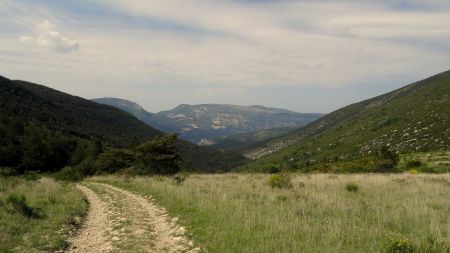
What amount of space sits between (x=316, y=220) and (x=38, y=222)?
312 inches

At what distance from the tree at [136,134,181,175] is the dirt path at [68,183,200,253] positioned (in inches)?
874

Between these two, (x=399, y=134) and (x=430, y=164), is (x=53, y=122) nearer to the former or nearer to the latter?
(x=399, y=134)

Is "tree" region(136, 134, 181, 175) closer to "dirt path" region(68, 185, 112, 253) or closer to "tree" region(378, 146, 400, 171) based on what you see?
"tree" region(378, 146, 400, 171)

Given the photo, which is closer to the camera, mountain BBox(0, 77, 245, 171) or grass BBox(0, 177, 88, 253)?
grass BBox(0, 177, 88, 253)

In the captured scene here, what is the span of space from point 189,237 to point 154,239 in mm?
916

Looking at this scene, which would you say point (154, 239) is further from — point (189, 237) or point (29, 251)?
point (29, 251)

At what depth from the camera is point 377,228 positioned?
31.7 ft

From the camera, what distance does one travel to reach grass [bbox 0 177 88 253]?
949 cm

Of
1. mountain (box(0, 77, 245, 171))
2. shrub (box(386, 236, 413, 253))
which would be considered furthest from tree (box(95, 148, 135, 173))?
shrub (box(386, 236, 413, 253))

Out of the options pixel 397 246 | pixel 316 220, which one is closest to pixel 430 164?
pixel 316 220

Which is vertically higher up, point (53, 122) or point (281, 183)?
point (53, 122)

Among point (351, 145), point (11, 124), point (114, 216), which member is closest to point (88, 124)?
point (11, 124)

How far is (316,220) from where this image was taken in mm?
11016

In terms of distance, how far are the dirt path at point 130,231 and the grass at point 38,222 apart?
428 mm
